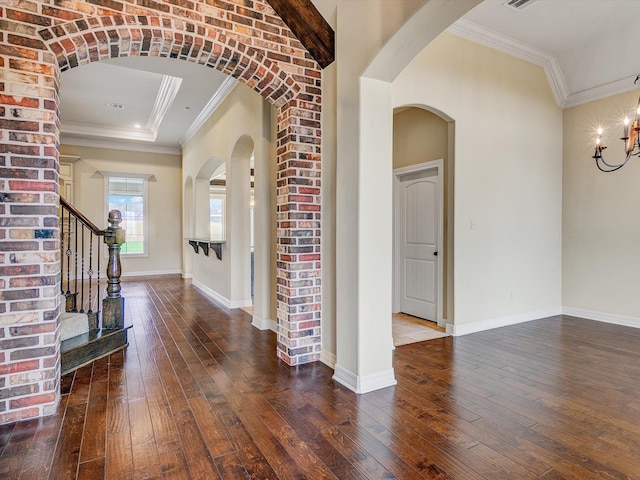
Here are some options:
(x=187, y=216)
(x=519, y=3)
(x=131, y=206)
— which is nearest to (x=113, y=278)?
(x=519, y=3)

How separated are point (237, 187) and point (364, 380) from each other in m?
3.67

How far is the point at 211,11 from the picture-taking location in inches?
104

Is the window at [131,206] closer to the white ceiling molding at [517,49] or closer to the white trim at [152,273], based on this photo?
the white trim at [152,273]

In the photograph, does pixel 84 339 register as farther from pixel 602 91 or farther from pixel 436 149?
pixel 602 91

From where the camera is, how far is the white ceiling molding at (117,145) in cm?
816

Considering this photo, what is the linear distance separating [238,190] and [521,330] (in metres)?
4.24

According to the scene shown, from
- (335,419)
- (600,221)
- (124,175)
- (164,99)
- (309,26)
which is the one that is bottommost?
(335,419)

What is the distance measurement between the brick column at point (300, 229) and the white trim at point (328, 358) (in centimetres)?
5

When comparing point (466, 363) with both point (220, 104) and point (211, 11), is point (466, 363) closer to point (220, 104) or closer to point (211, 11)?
point (211, 11)

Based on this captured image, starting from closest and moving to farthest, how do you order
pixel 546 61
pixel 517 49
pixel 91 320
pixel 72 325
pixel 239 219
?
pixel 72 325 → pixel 91 320 → pixel 517 49 → pixel 546 61 → pixel 239 219

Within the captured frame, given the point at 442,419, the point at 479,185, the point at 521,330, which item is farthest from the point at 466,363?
the point at 479,185

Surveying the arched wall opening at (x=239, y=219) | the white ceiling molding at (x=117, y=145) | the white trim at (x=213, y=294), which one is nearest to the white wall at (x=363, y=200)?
the arched wall opening at (x=239, y=219)

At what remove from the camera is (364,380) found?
263 cm

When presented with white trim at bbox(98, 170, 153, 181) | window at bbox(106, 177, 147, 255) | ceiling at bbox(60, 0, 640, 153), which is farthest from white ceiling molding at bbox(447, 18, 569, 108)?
window at bbox(106, 177, 147, 255)
